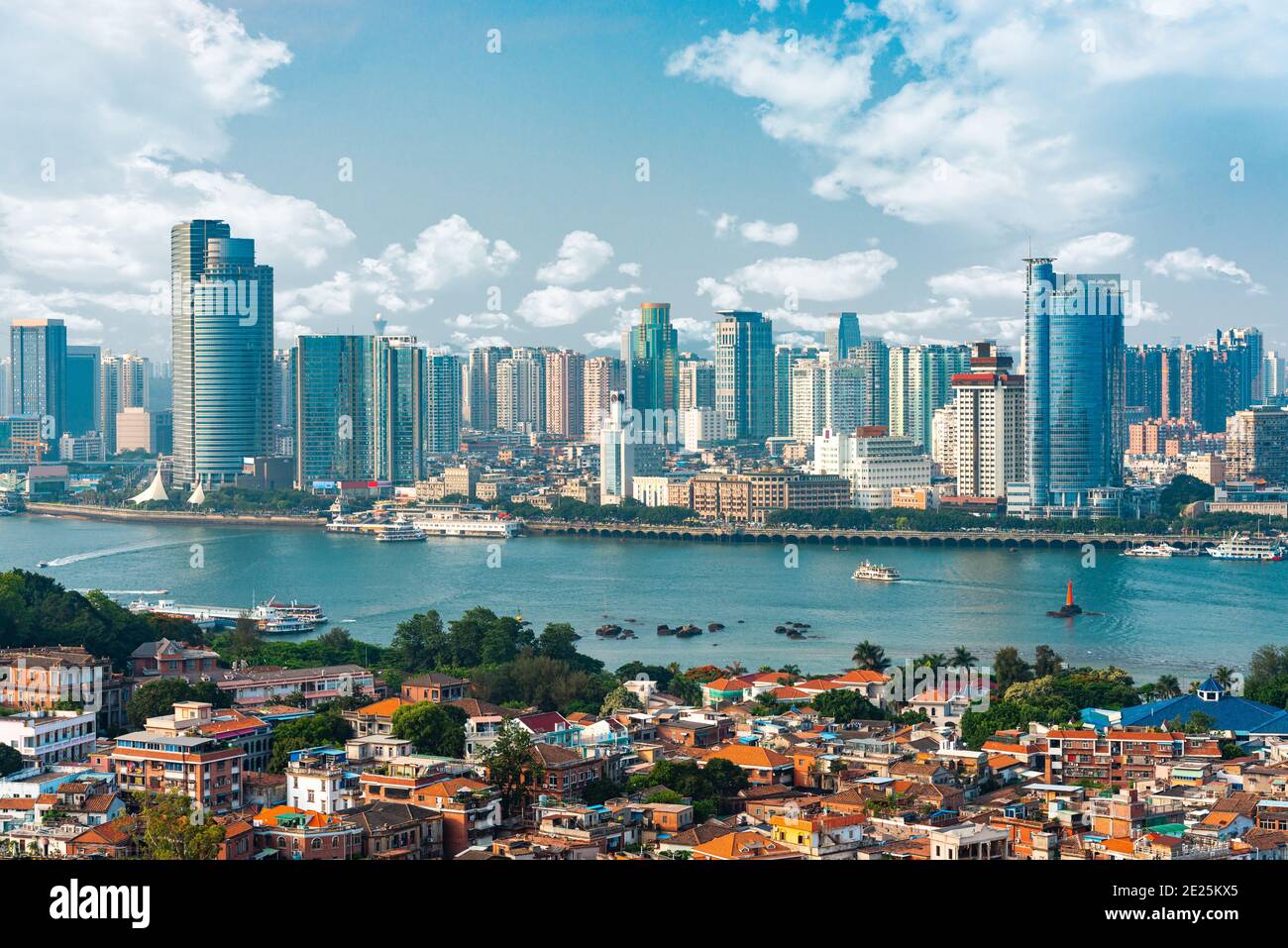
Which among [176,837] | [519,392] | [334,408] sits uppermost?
[519,392]

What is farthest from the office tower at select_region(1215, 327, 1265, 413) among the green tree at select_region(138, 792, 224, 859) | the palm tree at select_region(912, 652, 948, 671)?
the green tree at select_region(138, 792, 224, 859)

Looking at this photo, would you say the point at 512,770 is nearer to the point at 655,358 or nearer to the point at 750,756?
the point at 750,756

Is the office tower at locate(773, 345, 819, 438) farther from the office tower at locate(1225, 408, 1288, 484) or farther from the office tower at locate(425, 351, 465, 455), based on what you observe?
the office tower at locate(1225, 408, 1288, 484)

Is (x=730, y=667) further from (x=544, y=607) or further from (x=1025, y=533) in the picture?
(x=1025, y=533)

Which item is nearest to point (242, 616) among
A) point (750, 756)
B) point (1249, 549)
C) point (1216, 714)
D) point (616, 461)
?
point (750, 756)

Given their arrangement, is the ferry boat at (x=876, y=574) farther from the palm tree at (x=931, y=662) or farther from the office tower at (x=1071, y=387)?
the office tower at (x=1071, y=387)
